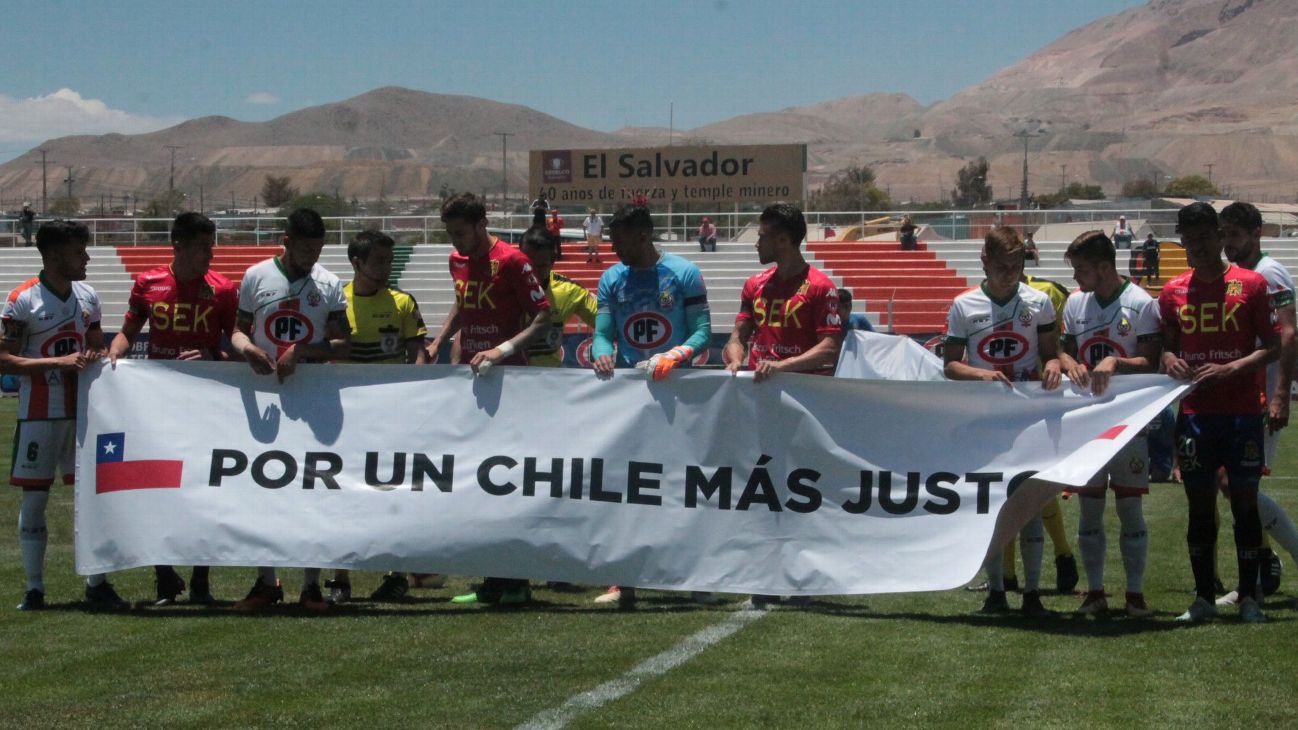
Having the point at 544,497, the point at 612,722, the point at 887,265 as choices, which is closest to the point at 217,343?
the point at 544,497

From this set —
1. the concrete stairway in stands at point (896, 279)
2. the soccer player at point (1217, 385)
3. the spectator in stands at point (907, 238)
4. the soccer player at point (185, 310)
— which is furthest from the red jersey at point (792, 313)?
the spectator in stands at point (907, 238)

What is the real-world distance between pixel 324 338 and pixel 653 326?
1667mm

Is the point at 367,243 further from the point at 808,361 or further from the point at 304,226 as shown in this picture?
the point at 808,361

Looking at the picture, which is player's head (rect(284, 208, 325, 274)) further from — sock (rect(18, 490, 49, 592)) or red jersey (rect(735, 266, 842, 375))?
red jersey (rect(735, 266, 842, 375))

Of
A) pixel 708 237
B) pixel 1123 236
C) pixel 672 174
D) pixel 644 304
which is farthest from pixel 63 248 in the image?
pixel 672 174

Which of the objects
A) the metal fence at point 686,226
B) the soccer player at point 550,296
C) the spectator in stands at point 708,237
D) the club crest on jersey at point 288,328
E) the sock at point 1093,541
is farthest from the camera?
the spectator in stands at point 708,237

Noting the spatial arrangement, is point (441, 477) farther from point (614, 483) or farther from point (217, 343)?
point (217, 343)

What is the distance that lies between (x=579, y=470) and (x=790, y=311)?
127 centimetres

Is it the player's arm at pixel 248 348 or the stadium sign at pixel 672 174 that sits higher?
the stadium sign at pixel 672 174

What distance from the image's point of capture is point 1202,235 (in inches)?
260

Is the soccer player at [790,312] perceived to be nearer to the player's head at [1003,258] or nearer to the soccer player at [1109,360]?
the player's head at [1003,258]

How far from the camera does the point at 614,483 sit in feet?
23.3

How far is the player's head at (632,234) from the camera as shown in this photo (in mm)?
7398

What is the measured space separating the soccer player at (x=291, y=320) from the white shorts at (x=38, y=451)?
1.02 metres
